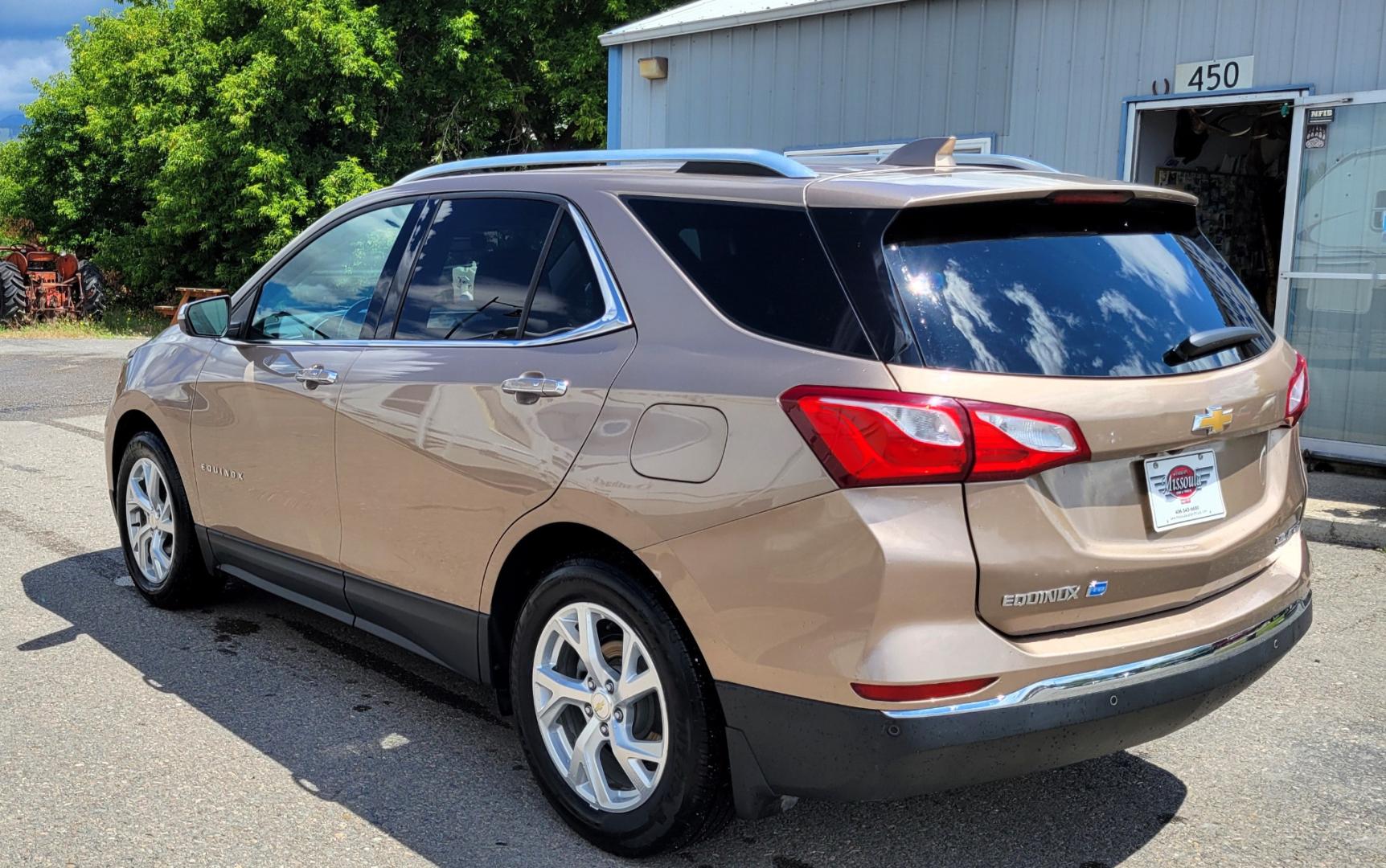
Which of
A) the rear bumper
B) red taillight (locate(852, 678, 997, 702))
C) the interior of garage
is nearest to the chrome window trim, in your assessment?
the rear bumper

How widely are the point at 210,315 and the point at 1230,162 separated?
30.0 feet

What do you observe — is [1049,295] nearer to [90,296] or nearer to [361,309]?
[361,309]

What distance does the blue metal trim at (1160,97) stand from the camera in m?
8.43

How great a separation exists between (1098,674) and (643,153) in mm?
1918

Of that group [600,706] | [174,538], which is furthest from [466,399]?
[174,538]

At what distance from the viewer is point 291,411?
423 cm

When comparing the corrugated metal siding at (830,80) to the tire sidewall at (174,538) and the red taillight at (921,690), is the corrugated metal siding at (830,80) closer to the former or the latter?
the tire sidewall at (174,538)

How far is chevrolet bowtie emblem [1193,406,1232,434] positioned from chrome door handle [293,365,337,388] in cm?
267

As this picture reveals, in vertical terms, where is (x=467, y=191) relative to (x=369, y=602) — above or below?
above

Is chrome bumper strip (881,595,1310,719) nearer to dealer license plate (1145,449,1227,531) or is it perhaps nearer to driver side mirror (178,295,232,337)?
dealer license plate (1145,449,1227,531)

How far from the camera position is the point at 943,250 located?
9.07ft

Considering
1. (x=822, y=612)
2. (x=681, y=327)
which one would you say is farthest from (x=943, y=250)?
(x=822, y=612)

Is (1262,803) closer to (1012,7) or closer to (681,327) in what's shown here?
(681,327)

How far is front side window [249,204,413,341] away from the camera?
413 cm
